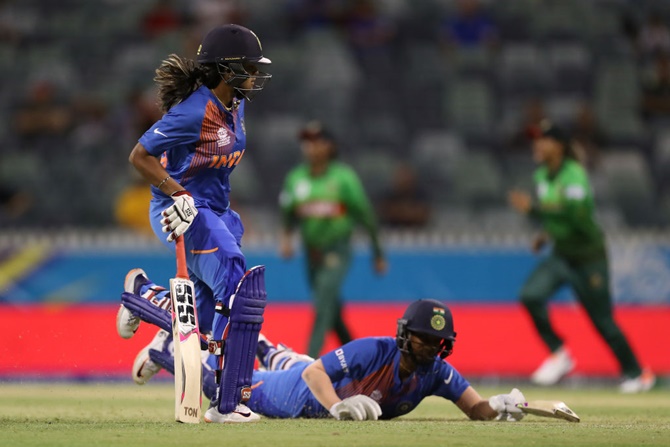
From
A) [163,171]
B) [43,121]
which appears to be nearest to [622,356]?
[163,171]

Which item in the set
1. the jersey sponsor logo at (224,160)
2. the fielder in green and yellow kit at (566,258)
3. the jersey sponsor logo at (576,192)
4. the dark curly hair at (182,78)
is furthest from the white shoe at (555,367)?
the dark curly hair at (182,78)

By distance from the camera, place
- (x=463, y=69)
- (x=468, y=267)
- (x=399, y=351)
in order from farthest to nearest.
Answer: (x=463, y=69), (x=468, y=267), (x=399, y=351)

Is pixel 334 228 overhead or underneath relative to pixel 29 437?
overhead

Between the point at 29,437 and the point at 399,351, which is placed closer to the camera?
the point at 29,437

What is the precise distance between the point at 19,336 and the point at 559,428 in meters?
7.60

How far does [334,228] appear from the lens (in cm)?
1320

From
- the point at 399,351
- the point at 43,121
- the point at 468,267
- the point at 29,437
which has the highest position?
the point at 43,121

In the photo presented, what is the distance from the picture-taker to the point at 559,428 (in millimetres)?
7129

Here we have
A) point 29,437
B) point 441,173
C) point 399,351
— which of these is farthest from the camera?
point 441,173

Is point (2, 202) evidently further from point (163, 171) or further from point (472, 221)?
point (163, 171)

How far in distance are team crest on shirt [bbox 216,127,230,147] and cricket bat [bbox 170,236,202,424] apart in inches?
24.5

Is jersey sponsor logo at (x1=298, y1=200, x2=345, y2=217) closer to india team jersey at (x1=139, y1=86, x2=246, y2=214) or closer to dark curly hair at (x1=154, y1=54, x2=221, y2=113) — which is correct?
india team jersey at (x1=139, y1=86, x2=246, y2=214)

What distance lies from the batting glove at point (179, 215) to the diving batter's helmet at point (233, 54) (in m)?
0.80

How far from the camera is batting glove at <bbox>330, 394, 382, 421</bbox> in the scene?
24.2 ft
